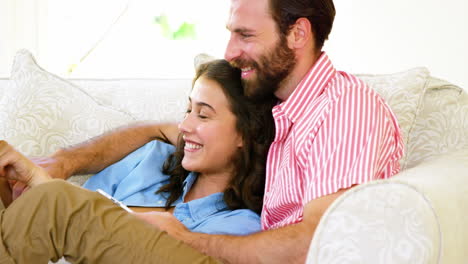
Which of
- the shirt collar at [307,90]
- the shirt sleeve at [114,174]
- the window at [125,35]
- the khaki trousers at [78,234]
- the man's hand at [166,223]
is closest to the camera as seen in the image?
the khaki trousers at [78,234]

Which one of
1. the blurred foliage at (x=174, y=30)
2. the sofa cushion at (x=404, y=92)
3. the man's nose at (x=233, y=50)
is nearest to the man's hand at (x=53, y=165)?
the man's nose at (x=233, y=50)

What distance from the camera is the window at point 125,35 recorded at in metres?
4.43

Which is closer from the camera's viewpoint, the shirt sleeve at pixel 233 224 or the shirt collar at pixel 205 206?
the shirt sleeve at pixel 233 224

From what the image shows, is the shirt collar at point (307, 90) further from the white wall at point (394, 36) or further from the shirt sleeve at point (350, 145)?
the white wall at point (394, 36)

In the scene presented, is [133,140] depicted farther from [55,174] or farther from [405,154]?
[405,154]

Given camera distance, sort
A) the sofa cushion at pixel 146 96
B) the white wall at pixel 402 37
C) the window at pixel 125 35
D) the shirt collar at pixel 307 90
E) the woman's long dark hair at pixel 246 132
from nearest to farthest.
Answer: the shirt collar at pixel 307 90 → the woman's long dark hair at pixel 246 132 → the sofa cushion at pixel 146 96 → the white wall at pixel 402 37 → the window at pixel 125 35

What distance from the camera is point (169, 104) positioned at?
2.04 meters

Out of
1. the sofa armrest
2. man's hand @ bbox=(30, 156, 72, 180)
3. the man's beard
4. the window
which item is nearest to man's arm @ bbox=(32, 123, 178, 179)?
man's hand @ bbox=(30, 156, 72, 180)

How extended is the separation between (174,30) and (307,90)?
10.2ft

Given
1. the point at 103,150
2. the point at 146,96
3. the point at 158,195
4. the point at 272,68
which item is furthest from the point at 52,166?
the point at 272,68

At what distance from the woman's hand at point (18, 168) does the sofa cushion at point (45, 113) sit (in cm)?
24

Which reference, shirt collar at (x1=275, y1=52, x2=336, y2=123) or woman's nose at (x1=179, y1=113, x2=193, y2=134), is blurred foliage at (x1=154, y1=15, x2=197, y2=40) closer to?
woman's nose at (x1=179, y1=113, x2=193, y2=134)

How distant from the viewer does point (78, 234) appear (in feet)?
4.14

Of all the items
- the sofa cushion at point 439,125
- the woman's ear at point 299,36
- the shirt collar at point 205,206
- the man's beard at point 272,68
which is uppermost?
the woman's ear at point 299,36
